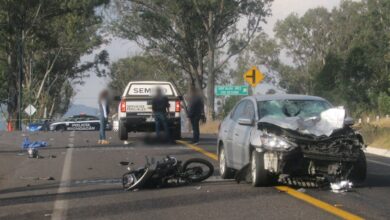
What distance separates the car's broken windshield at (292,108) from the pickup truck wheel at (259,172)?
2.80ft

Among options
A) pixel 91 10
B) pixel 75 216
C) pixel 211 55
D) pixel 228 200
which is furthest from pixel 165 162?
pixel 91 10

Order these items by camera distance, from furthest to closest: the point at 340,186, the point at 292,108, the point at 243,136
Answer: the point at 292,108 → the point at 243,136 → the point at 340,186

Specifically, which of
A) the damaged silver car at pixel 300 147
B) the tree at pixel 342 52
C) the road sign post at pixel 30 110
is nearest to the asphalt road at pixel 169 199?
the damaged silver car at pixel 300 147

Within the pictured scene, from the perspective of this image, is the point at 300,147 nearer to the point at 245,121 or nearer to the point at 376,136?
the point at 245,121

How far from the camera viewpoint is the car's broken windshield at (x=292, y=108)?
12016 millimetres

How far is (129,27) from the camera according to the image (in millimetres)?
51094

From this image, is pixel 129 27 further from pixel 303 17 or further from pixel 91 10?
pixel 303 17

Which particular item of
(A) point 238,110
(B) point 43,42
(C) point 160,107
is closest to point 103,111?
(C) point 160,107

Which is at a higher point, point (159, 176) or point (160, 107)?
point (160, 107)

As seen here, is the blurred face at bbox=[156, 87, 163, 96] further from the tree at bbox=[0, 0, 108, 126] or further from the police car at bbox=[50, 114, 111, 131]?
the tree at bbox=[0, 0, 108, 126]

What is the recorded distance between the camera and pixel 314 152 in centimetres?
1068

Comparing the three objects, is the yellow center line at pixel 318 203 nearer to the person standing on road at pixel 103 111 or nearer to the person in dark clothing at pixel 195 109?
the person in dark clothing at pixel 195 109

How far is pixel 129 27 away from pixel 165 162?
39875 millimetres

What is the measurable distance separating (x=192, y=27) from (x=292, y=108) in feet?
125
